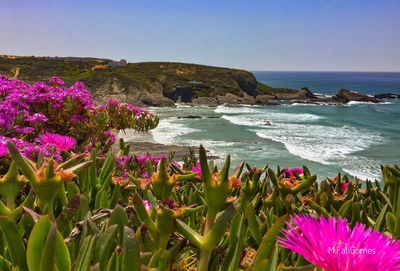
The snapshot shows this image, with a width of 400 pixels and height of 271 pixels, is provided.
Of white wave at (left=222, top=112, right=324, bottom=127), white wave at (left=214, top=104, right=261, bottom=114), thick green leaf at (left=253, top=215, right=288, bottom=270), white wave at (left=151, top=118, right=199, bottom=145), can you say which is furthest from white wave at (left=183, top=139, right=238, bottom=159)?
thick green leaf at (left=253, top=215, right=288, bottom=270)

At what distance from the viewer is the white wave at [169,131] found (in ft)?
80.3

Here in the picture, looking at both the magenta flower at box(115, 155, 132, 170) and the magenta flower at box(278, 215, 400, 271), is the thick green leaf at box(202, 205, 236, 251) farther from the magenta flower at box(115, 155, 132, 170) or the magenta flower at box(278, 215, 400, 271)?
the magenta flower at box(115, 155, 132, 170)

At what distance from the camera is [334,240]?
673mm

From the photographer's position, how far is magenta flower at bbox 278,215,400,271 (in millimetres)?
604

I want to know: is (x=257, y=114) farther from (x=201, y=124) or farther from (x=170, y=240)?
(x=170, y=240)

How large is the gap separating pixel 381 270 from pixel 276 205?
0.94 m

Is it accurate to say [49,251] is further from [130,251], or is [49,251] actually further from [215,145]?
[215,145]

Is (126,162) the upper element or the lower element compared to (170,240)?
lower

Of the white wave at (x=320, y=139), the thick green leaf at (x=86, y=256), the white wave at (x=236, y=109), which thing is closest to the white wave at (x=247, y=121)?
the white wave at (x=320, y=139)

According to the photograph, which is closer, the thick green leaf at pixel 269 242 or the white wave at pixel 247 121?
the thick green leaf at pixel 269 242


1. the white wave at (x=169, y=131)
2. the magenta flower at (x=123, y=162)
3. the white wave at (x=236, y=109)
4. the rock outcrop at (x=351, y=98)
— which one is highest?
the magenta flower at (x=123, y=162)

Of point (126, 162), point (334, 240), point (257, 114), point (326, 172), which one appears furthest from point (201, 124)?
point (334, 240)

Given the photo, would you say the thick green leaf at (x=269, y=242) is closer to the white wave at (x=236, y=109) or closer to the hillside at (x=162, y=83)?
the white wave at (x=236, y=109)

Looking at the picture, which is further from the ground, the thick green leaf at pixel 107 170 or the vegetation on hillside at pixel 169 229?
the vegetation on hillside at pixel 169 229
